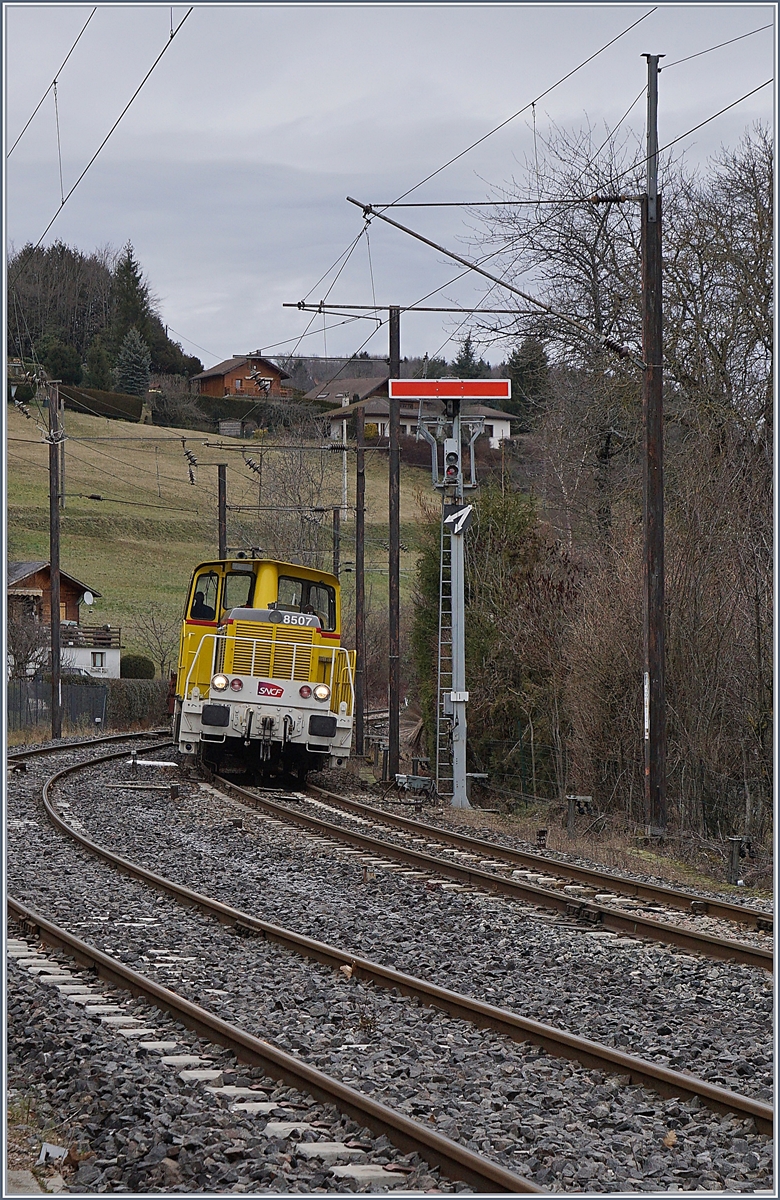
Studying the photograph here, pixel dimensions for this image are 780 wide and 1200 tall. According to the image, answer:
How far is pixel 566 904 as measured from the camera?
11.1 metres

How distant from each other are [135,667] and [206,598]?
32714 millimetres

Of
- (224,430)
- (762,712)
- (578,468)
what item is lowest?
(762,712)

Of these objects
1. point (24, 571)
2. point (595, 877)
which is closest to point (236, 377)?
point (24, 571)

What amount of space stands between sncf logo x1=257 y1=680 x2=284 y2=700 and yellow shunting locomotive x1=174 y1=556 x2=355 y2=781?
16 mm

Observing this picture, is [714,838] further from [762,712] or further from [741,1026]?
[741,1026]

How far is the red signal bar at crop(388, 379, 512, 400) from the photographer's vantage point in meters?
19.5

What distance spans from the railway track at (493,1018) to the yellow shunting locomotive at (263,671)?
8.45 meters

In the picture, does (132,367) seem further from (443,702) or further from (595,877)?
(595,877)

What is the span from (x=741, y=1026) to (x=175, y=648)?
166 ft

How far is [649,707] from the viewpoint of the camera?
1608 centimetres

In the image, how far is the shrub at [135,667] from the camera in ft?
175

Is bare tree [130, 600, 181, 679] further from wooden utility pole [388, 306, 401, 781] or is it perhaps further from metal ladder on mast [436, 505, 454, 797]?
wooden utility pole [388, 306, 401, 781]

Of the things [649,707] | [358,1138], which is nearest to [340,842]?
[649,707]

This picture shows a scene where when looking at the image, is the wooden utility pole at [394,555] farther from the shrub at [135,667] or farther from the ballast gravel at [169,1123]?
the shrub at [135,667]
